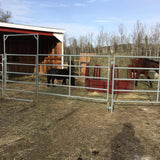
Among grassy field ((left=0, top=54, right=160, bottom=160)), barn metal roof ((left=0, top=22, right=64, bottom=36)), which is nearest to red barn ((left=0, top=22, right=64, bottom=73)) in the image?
barn metal roof ((left=0, top=22, right=64, bottom=36))

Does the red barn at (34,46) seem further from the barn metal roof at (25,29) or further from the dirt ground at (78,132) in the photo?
the dirt ground at (78,132)

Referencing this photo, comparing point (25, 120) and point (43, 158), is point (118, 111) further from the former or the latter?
point (43, 158)

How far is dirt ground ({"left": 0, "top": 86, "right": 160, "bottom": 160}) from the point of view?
2.57 meters

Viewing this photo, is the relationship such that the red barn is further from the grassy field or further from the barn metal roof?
the grassy field

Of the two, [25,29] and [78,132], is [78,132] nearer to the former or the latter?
[78,132]

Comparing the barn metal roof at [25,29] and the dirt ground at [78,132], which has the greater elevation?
the barn metal roof at [25,29]

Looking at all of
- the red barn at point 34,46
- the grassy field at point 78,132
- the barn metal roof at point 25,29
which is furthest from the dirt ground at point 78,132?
the red barn at point 34,46

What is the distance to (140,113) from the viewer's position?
177 inches

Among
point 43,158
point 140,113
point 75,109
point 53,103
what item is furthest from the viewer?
point 53,103

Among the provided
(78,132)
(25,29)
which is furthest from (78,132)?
(25,29)

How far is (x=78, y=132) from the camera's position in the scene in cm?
330

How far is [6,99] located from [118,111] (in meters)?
3.77

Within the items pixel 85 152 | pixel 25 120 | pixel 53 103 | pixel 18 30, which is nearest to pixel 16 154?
pixel 85 152

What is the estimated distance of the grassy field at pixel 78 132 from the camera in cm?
257
